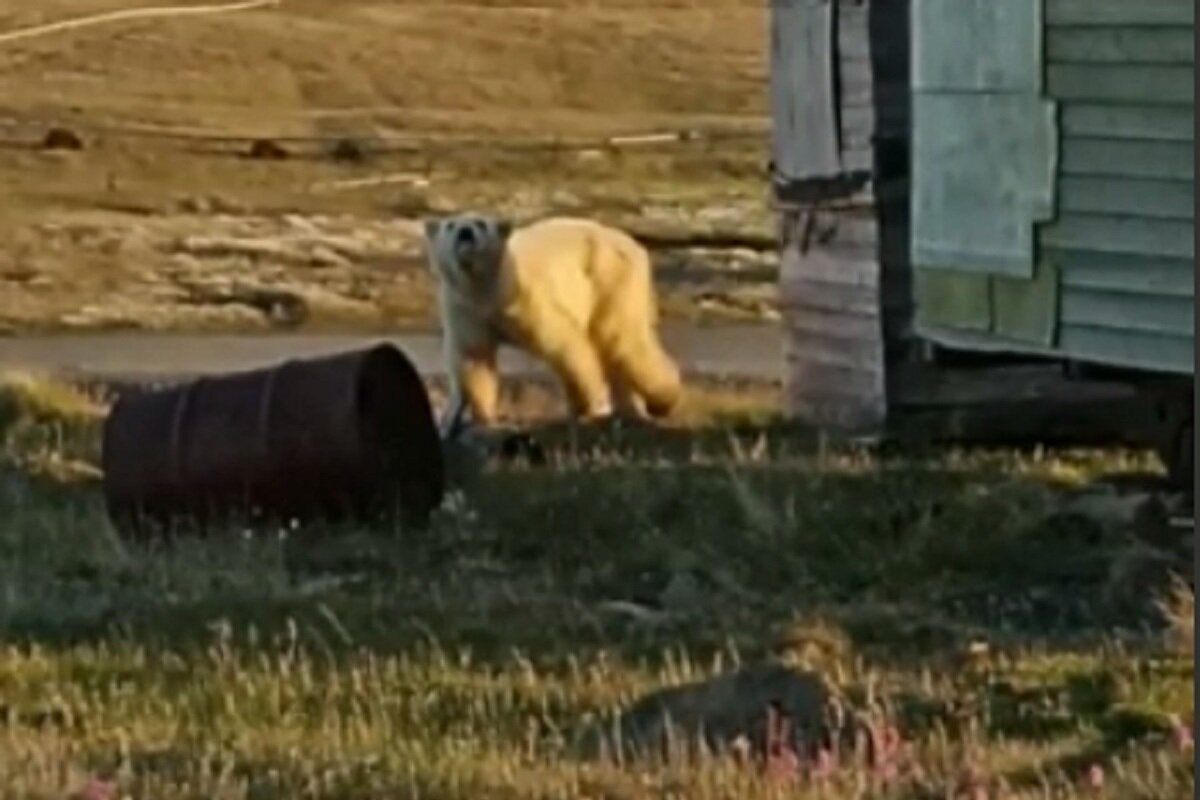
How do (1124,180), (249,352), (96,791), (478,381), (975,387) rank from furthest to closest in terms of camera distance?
(249,352)
(478,381)
(975,387)
(1124,180)
(96,791)

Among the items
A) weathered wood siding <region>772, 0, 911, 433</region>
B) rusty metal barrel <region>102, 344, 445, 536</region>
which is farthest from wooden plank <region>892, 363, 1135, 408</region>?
rusty metal barrel <region>102, 344, 445, 536</region>

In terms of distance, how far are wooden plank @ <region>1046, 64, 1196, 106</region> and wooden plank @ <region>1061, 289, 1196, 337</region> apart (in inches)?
28.7

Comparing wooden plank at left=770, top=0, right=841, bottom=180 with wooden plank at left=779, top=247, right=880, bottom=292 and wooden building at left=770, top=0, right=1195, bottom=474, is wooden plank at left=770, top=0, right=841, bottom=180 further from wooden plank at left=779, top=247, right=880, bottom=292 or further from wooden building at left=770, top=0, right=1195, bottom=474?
wooden plank at left=779, top=247, right=880, bottom=292

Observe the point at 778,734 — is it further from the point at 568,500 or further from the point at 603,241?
the point at 603,241

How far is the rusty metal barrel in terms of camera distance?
45.3ft

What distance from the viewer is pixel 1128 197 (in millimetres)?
13867

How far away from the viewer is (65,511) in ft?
47.8

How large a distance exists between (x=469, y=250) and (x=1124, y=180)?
4.60 metres

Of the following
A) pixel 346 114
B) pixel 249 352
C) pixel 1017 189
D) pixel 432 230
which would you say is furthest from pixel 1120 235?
pixel 346 114

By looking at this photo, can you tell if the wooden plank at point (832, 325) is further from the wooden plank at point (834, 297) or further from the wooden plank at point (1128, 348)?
the wooden plank at point (1128, 348)

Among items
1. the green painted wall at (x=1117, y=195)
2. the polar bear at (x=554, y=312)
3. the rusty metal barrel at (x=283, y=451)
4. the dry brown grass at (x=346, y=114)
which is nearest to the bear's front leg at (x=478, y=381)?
the polar bear at (x=554, y=312)

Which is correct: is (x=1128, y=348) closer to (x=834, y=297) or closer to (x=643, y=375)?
(x=834, y=297)

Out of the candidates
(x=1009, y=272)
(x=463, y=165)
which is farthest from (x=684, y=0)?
(x=1009, y=272)

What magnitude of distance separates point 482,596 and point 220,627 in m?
1.20
